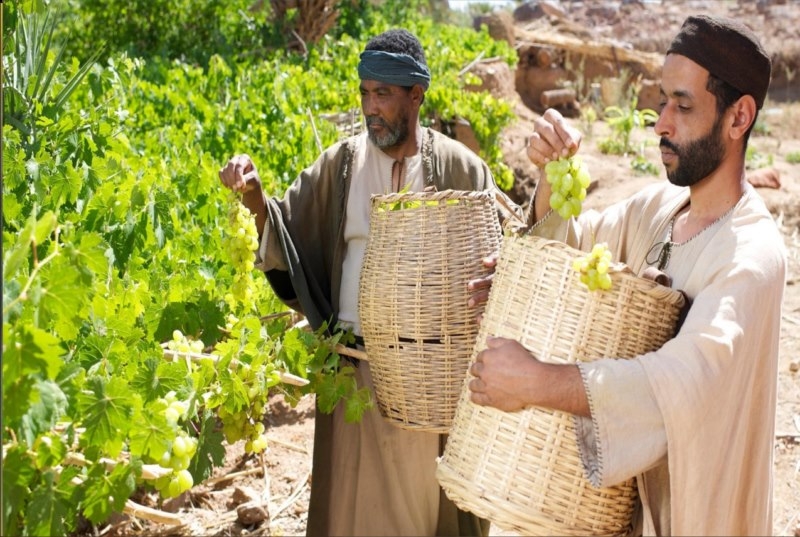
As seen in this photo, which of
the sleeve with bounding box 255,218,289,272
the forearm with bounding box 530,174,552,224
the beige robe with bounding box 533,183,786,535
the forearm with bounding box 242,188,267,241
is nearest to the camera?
the beige robe with bounding box 533,183,786,535

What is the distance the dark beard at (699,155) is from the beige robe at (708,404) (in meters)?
0.15

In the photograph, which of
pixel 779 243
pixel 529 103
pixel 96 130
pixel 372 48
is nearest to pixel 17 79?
pixel 96 130

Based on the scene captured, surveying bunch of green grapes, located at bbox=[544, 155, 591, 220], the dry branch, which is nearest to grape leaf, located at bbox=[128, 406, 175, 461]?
bunch of green grapes, located at bbox=[544, 155, 591, 220]

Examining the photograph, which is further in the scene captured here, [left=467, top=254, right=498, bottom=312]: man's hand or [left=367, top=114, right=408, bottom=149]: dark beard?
[left=367, top=114, right=408, bottom=149]: dark beard

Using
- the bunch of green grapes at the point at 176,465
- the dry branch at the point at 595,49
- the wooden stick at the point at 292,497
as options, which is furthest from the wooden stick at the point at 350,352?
the dry branch at the point at 595,49

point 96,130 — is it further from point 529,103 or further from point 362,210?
point 529,103

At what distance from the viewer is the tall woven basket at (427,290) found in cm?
294

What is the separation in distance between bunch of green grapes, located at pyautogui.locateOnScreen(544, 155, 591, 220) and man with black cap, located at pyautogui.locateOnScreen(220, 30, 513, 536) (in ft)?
3.94

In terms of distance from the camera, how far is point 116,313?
2889 millimetres

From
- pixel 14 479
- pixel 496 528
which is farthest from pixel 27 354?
pixel 496 528

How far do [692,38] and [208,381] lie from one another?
4.92 feet

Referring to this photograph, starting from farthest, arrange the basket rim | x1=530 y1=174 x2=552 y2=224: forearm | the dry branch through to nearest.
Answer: the dry branch
the basket rim
x1=530 y1=174 x2=552 y2=224: forearm

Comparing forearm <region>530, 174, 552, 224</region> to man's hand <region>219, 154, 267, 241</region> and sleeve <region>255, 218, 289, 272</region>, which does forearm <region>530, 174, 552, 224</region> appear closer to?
man's hand <region>219, 154, 267, 241</region>

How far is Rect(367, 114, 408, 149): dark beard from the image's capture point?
3.57 meters
